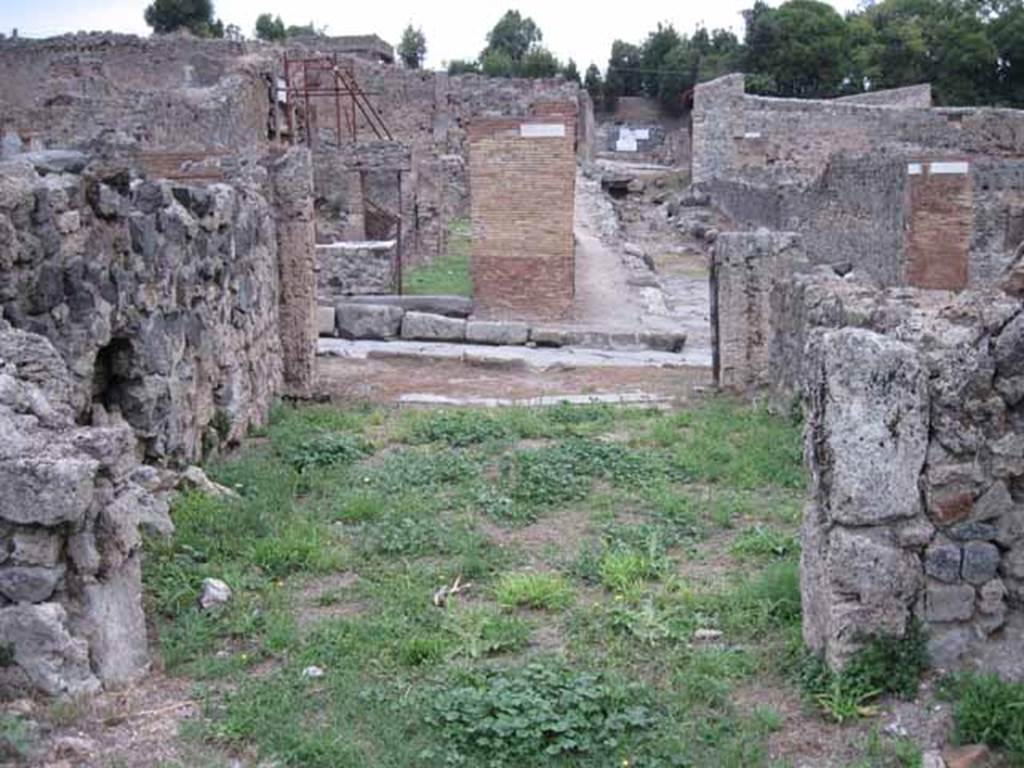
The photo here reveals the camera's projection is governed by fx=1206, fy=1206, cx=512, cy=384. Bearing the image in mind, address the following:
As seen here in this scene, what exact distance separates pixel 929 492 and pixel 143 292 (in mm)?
4766

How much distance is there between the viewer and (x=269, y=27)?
55.4 metres

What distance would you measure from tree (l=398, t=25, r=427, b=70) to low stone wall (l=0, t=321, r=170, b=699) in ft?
187

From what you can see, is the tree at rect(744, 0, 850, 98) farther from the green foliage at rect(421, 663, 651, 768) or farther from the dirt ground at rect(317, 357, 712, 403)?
the green foliage at rect(421, 663, 651, 768)

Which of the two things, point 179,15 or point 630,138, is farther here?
point 630,138

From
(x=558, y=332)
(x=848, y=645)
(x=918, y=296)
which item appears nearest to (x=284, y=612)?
(x=848, y=645)

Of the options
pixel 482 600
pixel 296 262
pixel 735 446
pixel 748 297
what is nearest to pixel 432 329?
pixel 296 262

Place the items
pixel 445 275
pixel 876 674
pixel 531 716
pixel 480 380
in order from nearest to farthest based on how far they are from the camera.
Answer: pixel 531 716, pixel 876 674, pixel 480 380, pixel 445 275

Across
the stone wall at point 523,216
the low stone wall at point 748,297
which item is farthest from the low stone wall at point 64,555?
the stone wall at point 523,216

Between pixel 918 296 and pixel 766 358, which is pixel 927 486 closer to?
pixel 918 296

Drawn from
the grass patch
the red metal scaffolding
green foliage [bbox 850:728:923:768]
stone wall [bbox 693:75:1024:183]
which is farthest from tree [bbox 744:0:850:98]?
green foliage [bbox 850:728:923:768]

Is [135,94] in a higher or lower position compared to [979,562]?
higher

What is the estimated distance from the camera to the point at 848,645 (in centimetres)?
455

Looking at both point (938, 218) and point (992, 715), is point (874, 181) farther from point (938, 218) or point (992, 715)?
point (992, 715)

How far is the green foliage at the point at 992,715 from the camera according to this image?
13.2 feet
